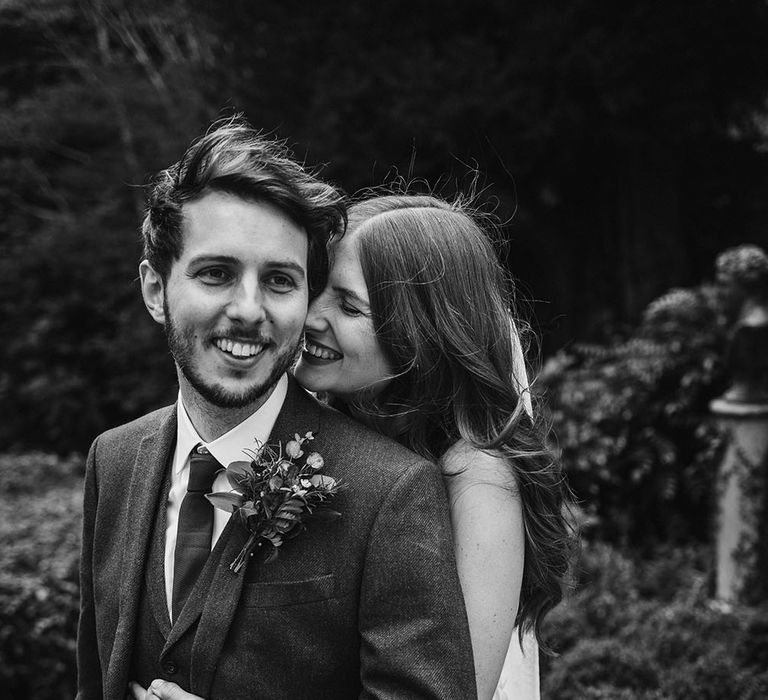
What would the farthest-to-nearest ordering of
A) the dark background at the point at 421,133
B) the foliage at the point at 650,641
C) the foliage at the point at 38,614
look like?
the dark background at the point at 421,133
the foliage at the point at 38,614
the foliage at the point at 650,641

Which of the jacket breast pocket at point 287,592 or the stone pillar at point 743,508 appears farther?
the stone pillar at point 743,508

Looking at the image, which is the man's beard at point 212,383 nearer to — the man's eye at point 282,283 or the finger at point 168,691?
the man's eye at point 282,283

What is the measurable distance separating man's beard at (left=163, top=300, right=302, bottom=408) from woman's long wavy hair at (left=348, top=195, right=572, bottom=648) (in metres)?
0.40

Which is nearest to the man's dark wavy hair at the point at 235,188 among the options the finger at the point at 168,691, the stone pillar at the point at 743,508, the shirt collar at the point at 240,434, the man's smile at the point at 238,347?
the man's smile at the point at 238,347

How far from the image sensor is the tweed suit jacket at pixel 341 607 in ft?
6.24

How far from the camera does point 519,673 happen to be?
8.57 feet

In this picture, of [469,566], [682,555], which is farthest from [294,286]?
[682,555]

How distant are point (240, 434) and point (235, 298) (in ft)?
1.14

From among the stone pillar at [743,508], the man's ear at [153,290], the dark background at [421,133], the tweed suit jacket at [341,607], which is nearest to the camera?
the tweed suit jacket at [341,607]

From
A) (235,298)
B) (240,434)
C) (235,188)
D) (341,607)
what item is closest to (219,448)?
(240,434)

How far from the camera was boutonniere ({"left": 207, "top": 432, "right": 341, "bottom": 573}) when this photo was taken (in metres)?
2.01

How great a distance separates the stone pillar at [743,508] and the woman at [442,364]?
289cm

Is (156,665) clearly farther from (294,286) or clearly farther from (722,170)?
(722,170)

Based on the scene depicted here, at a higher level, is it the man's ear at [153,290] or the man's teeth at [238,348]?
the man's ear at [153,290]
